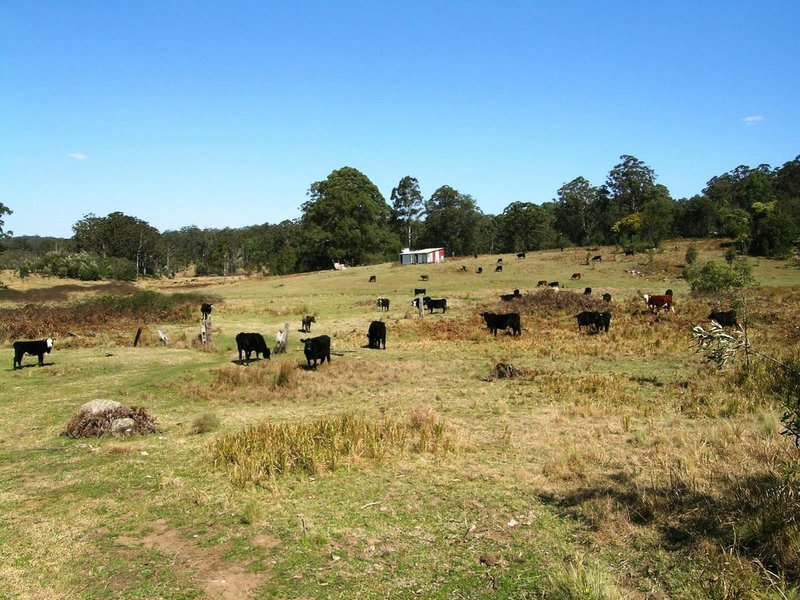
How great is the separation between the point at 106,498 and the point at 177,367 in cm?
1253

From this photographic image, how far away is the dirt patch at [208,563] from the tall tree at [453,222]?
350 ft

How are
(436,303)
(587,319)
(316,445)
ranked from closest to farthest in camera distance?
(316,445) < (587,319) < (436,303)

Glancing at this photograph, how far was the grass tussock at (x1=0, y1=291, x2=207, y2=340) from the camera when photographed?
102 feet

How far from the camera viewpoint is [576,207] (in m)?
113

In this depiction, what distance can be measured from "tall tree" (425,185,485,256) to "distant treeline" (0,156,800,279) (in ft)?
0.67

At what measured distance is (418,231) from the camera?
12212 cm

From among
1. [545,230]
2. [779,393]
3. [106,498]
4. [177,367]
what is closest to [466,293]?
[177,367]

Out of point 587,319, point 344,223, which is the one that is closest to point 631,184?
point 344,223

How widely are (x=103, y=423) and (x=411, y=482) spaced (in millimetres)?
7897

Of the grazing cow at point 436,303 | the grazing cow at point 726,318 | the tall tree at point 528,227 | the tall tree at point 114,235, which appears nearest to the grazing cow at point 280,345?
the grazing cow at point 436,303

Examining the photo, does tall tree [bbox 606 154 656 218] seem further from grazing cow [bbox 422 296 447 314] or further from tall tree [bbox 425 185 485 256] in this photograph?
grazing cow [bbox 422 296 447 314]

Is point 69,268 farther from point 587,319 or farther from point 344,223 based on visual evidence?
point 587,319

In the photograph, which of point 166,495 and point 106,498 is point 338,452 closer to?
point 166,495

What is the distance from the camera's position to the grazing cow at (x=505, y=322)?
29.4 meters
